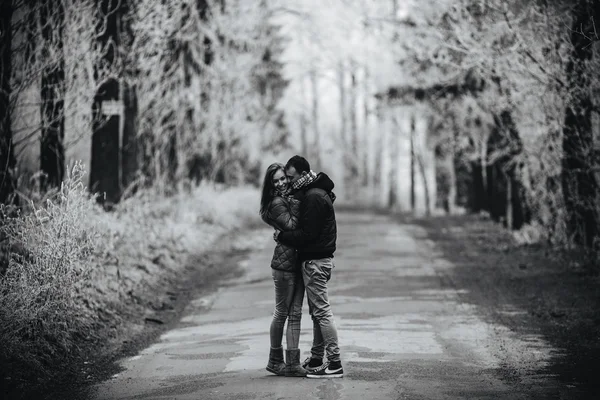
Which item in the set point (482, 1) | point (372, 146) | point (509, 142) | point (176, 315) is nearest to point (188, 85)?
point (509, 142)

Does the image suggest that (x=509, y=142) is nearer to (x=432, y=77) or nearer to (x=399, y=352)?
(x=432, y=77)

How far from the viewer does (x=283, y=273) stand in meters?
7.89

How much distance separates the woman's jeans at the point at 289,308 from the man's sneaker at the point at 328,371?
1.07 ft

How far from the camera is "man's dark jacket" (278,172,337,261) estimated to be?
7.64 meters

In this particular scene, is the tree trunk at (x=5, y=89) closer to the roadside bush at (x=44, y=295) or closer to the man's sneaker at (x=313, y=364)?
the roadside bush at (x=44, y=295)

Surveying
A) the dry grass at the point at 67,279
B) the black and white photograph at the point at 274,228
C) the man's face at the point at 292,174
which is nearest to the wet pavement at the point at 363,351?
the black and white photograph at the point at 274,228

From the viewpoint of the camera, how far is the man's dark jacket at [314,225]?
301 inches

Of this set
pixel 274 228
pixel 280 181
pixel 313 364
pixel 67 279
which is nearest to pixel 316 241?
pixel 274 228

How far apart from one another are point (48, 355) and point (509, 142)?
48.7ft

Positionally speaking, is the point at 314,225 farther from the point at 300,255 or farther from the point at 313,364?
the point at 313,364

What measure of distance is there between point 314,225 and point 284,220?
0.32m

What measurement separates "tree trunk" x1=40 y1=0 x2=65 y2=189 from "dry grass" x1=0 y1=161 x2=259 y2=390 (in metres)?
1.69

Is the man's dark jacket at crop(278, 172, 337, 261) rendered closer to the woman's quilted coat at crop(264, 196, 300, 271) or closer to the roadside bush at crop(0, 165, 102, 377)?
the woman's quilted coat at crop(264, 196, 300, 271)

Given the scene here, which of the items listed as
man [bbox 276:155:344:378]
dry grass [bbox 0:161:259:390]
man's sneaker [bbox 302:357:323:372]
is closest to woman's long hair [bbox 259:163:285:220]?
man [bbox 276:155:344:378]
